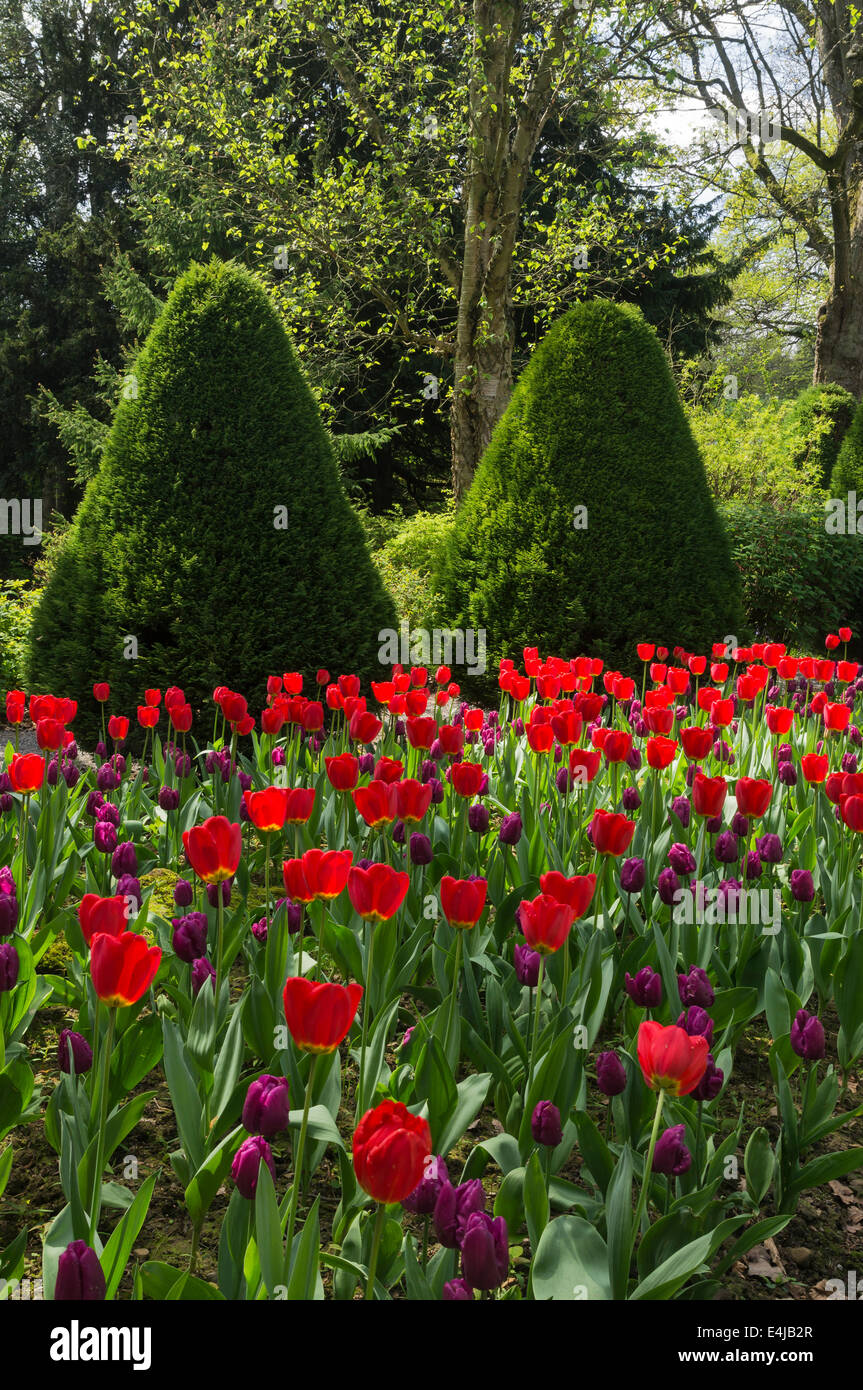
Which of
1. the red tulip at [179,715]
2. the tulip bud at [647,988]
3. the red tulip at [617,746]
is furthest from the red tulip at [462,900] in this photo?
the red tulip at [179,715]

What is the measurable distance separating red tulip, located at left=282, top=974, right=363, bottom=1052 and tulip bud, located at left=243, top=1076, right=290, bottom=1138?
0.13 metres

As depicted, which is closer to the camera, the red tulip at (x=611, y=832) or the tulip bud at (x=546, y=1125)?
the tulip bud at (x=546, y=1125)

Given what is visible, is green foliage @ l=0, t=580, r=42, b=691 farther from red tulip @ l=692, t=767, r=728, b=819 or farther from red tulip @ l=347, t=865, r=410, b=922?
red tulip @ l=347, t=865, r=410, b=922

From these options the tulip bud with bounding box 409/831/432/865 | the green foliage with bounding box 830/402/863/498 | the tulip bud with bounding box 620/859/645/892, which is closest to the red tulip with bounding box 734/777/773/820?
the tulip bud with bounding box 620/859/645/892

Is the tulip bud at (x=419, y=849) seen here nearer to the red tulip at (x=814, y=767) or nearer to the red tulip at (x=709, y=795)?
the red tulip at (x=709, y=795)

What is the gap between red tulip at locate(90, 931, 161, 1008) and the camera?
157 cm

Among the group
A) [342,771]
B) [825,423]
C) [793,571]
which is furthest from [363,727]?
[825,423]

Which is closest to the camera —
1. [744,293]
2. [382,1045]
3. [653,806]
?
[382,1045]

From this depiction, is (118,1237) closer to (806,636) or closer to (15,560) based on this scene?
(806,636)

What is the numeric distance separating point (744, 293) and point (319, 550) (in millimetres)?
26934

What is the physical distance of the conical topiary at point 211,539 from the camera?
577 cm

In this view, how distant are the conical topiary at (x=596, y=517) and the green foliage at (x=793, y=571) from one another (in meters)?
4.08

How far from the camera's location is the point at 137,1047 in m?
2.20

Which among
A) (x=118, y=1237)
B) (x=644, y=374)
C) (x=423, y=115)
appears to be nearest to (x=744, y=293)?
(x=423, y=115)
